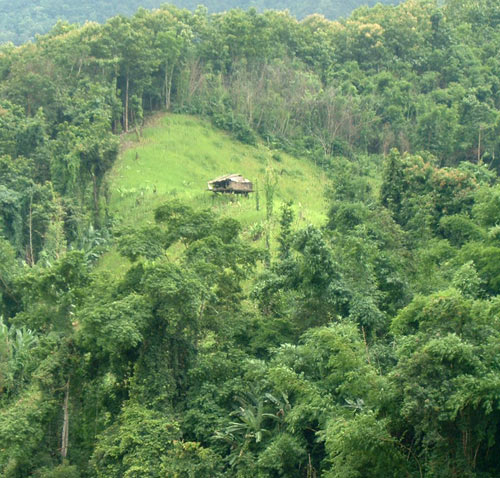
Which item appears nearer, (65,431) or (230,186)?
(65,431)

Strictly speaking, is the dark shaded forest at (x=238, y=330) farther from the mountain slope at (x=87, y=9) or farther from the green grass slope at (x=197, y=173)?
the mountain slope at (x=87, y=9)

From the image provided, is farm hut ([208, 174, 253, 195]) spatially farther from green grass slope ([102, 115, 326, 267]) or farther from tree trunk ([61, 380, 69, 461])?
tree trunk ([61, 380, 69, 461])

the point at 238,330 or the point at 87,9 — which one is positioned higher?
the point at 87,9

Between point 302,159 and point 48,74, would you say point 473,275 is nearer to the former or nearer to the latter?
point 302,159

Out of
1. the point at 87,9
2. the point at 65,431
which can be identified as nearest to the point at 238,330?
the point at 65,431

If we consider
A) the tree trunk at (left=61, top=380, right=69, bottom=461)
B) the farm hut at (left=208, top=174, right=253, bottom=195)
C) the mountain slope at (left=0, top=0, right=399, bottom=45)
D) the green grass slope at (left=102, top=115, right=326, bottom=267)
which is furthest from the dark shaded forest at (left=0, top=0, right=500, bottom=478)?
the mountain slope at (left=0, top=0, right=399, bottom=45)

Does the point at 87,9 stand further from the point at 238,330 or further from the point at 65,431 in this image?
the point at 65,431

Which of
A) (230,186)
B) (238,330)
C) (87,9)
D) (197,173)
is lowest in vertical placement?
(197,173)
